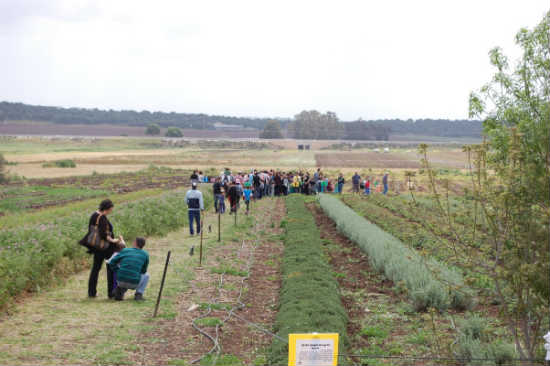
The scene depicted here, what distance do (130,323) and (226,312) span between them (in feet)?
5.87

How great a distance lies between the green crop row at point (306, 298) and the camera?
302 inches

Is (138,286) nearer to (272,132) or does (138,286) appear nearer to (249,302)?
(249,302)

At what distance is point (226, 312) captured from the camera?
9.30 m

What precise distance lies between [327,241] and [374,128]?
15892cm

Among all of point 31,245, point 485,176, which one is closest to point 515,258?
point 485,176

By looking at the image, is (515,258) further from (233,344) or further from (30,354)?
(30,354)

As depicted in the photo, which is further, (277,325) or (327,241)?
(327,241)

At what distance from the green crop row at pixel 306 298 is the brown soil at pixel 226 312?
1.02 feet

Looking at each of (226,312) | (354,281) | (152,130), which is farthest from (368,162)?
(152,130)

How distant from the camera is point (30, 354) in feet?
21.8

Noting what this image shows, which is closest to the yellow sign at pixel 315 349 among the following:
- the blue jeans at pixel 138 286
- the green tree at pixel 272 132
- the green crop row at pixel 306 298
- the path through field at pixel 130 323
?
the green crop row at pixel 306 298

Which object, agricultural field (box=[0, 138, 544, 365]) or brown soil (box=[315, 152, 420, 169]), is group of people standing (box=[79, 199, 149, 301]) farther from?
brown soil (box=[315, 152, 420, 169])

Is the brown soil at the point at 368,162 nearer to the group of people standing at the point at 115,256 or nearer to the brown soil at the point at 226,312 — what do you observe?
the brown soil at the point at 226,312

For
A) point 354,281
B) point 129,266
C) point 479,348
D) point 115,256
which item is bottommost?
point 354,281
